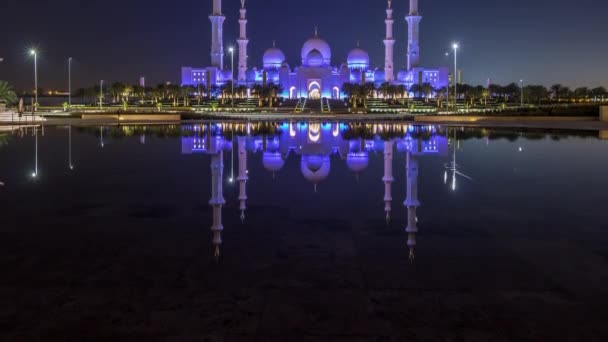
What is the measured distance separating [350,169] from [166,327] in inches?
294

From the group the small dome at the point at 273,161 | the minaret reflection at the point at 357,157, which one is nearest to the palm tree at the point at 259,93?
the minaret reflection at the point at 357,157

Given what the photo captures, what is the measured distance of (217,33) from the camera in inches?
2522

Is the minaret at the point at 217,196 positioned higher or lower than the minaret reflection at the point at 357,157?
lower

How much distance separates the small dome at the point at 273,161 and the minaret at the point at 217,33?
167 ft

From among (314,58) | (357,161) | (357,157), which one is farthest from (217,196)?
(314,58)

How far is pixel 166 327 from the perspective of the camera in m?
3.31

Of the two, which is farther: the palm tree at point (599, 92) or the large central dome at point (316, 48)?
the large central dome at point (316, 48)

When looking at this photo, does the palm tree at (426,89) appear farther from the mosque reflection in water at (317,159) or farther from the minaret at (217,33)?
the mosque reflection in water at (317,159)

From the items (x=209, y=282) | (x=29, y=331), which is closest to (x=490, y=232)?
(x=209, y=282)

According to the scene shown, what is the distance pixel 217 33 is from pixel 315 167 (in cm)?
5626

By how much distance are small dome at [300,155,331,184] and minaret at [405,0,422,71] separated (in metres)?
53.8

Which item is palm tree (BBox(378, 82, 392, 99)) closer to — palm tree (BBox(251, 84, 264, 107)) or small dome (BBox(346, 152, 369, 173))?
palm tree (BBox(251, 84, 264, 107))

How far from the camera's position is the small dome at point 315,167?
9.47 meters

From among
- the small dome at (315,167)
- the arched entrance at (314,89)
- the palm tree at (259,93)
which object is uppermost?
the arched entrance at (314,89)
